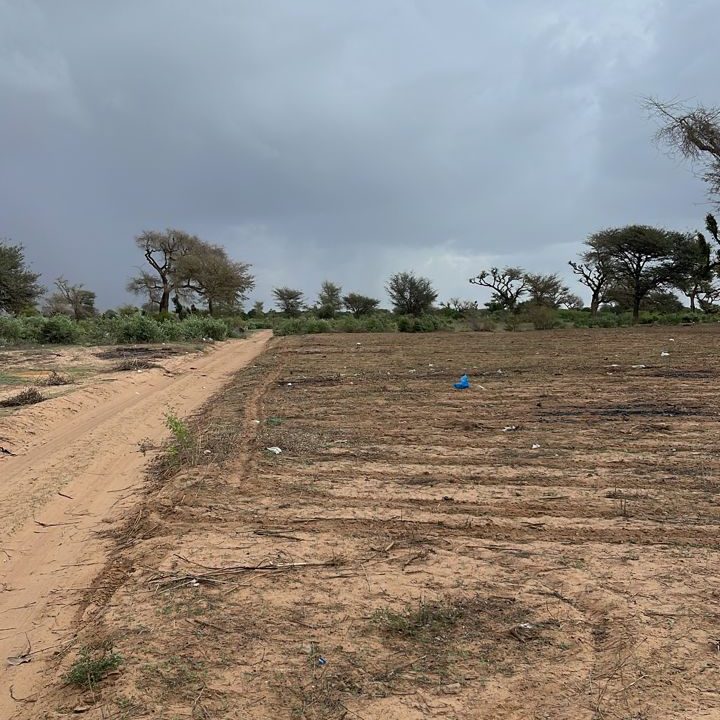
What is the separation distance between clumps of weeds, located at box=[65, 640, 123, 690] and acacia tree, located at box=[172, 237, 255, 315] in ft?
131

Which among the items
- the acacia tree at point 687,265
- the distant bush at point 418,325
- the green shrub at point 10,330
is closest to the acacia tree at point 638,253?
the acacia tree at point 687,265

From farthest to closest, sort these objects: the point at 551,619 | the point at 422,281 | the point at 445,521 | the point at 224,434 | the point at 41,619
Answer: the point at 422,281 < the point at 224,434 < the point at 445,521 < the point at 41,619 < the point at 551,619

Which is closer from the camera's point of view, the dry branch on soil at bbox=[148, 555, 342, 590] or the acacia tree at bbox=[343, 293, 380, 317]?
the dry branch on soil at bbox=[148, 555, 342, 590]

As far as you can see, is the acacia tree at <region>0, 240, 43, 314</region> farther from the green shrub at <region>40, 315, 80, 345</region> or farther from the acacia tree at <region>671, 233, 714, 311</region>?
the acacia tree at <region>671, 233, 714, 311</region>

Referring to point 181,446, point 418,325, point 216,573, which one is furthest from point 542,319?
point 216,573

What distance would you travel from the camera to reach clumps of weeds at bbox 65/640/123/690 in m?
2.39

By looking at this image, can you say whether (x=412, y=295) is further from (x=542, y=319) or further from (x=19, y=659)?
(x=19, y=659)

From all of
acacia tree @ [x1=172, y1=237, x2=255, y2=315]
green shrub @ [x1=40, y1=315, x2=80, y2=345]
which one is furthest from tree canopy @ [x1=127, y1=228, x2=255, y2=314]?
green shrub @ [x1=40, y1=315, x2=80, y2=345]

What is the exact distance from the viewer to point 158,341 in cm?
2159

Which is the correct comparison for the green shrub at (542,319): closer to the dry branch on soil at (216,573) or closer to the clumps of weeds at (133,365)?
the clumps of weeds at (133,365)

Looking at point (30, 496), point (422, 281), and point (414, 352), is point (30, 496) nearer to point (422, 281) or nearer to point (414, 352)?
point (414, 352)

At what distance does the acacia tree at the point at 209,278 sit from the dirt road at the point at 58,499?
32.0 meters

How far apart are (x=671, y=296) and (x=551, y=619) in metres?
46.6

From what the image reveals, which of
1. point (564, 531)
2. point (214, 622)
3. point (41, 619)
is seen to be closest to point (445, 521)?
point (564, 531)
